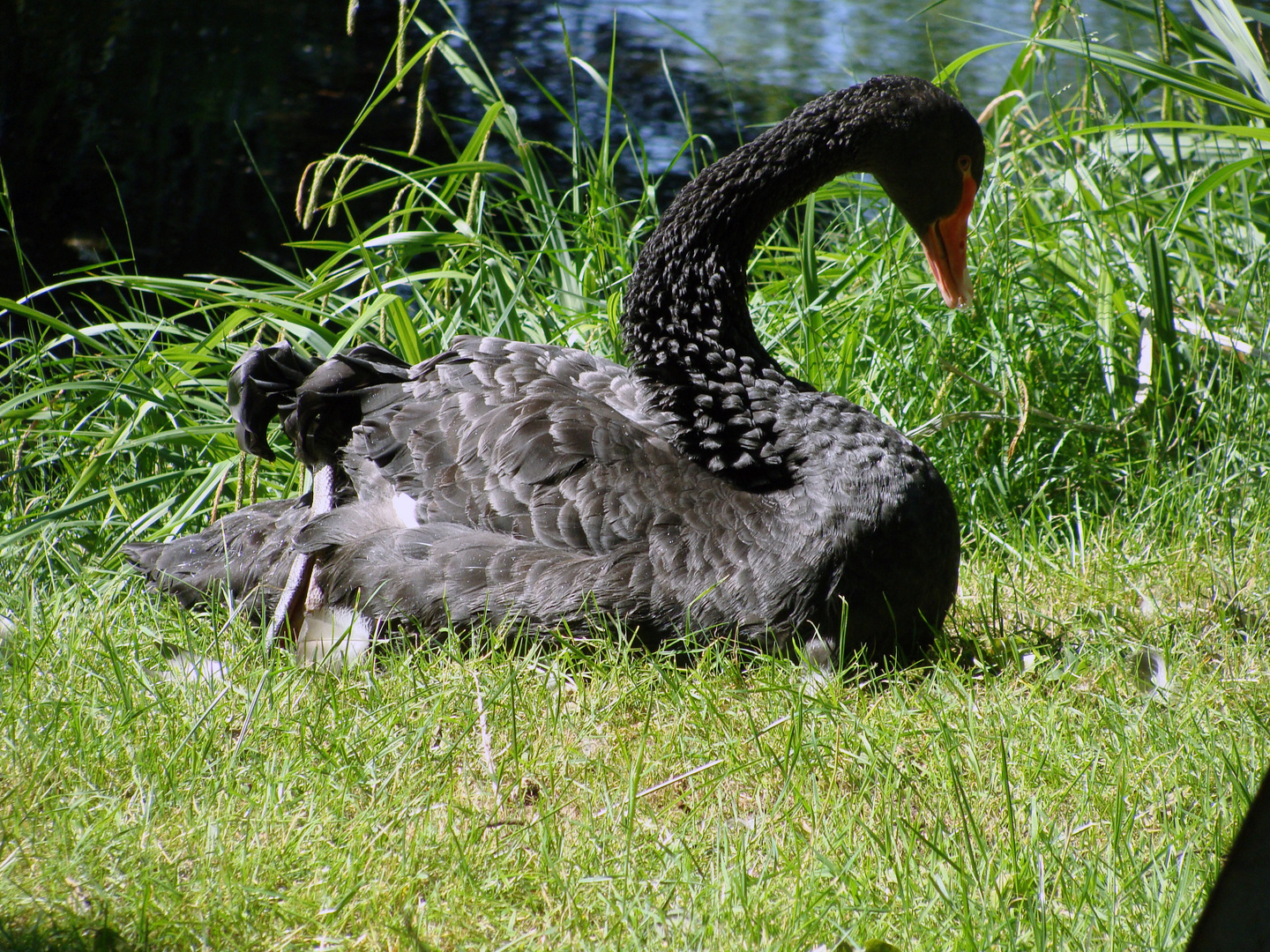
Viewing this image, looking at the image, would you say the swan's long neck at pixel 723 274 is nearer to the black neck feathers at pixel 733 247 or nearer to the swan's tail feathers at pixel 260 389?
the black neck feathers at pixel 733 247

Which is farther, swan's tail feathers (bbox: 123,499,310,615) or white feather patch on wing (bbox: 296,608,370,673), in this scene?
swan's tail feathers (bbox: 123,499,310,615)

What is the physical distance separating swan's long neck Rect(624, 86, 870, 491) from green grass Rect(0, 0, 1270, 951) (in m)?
0.70

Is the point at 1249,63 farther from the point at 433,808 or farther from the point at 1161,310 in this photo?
the point at 433,808

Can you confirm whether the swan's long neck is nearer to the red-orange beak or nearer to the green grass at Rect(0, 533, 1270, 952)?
the red-orange beak

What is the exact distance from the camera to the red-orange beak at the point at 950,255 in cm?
346

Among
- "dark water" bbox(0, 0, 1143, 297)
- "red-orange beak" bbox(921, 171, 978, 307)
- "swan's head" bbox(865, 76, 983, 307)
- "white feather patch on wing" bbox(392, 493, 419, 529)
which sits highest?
"swan's head" bbox(865, 76, 983, 307)

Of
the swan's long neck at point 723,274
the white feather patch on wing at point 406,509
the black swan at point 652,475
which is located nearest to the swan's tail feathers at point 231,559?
the black swan at point 652,475

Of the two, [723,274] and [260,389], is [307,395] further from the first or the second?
[723,274]

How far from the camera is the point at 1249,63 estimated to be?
3.50m

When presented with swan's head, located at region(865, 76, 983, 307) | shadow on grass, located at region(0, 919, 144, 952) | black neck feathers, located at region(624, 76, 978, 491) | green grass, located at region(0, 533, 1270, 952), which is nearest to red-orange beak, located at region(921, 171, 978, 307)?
swan's head, located at region(865, 76, 983, 307)

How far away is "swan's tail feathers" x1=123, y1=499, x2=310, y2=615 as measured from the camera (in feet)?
10.2

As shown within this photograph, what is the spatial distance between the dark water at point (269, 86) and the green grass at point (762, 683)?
2.40m

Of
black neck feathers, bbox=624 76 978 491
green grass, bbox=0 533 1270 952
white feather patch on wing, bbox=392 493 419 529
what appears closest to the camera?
green grass, bbox=0 533 1270 952

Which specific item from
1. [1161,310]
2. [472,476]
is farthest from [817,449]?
[1161,310]
